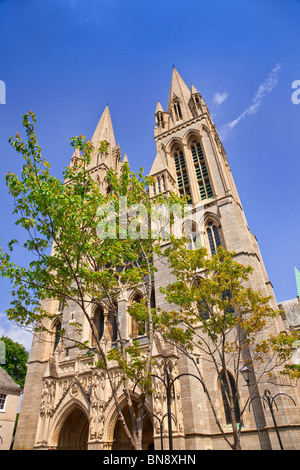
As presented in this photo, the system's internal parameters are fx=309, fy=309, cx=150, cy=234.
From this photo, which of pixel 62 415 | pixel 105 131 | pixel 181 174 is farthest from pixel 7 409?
pixel 105 131

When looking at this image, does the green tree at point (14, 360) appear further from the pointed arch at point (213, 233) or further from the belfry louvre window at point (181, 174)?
the pointed arch at point (213, 233)

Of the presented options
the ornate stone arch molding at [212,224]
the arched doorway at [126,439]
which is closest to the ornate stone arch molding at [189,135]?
the ornate stone arch molding at [212,224]

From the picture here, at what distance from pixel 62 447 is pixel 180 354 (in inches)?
375

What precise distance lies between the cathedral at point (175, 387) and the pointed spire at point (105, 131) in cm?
1366

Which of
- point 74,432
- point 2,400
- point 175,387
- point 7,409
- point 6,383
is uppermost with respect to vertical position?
point 6,383

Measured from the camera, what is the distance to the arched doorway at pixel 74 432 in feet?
62.2

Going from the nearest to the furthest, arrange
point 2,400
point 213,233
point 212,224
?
point 213,233 < point 212,224 < point 2,400

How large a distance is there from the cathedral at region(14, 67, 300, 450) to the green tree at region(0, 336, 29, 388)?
15.6m

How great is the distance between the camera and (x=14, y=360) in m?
37.8

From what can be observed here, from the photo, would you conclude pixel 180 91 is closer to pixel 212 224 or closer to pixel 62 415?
pixel 212 224

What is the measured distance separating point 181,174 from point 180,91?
604 inches

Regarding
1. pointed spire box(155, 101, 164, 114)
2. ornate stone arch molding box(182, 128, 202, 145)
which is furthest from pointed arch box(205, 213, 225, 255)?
pointed spire box(155, 101, 164, 114)

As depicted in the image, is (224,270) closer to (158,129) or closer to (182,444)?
(182,444)

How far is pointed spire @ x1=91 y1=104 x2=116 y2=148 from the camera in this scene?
43.0 m
